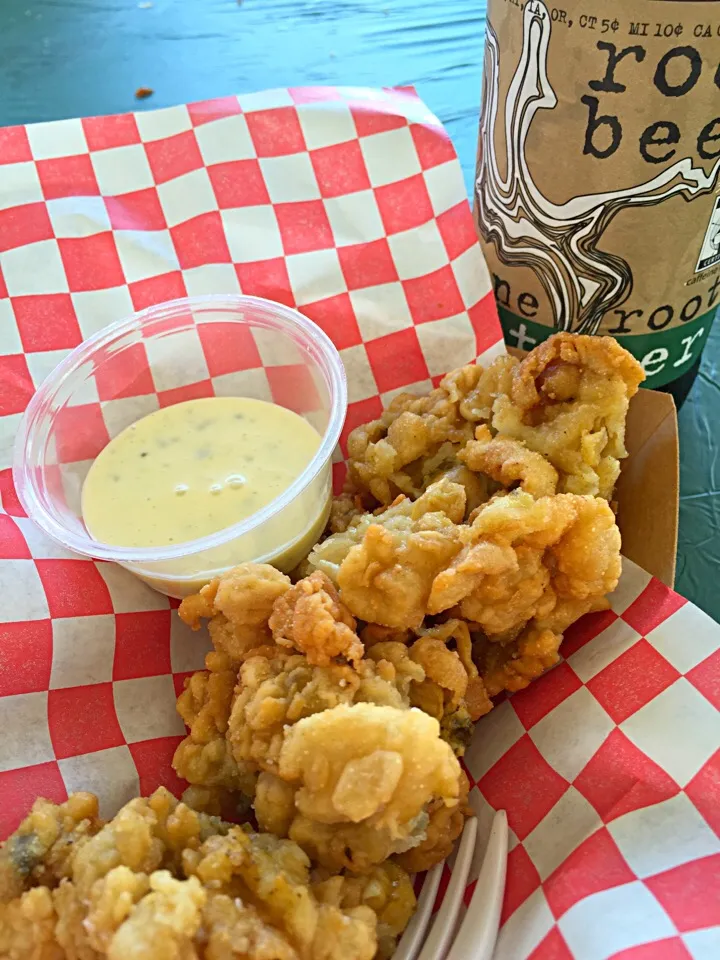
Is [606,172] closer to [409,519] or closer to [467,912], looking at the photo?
[409,519]

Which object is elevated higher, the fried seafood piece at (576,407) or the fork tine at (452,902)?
the fried seafood piece at (576,407)

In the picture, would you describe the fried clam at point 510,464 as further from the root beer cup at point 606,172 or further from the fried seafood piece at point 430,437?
the root beer cup at point 606,172

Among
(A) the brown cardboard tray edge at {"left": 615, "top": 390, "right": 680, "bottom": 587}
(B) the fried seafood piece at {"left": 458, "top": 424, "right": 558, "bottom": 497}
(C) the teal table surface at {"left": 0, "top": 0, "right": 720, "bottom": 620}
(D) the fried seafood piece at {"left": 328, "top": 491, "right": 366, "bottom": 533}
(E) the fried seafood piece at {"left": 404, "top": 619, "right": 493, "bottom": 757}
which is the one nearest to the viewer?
(E) the fried seafood piece at {"left": 404, "top": 619, "right": 493, "bottom": 757}

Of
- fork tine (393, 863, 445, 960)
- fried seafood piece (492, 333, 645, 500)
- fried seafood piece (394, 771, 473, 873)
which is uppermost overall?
fried seafood piece (492, 333, 645, 500)

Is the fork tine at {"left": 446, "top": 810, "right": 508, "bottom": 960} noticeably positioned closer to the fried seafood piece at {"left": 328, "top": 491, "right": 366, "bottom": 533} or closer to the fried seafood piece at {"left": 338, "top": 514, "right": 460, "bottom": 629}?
the fried seafood piece at {"left": 338, "top": 514, "right": 460, "bottom": 629}

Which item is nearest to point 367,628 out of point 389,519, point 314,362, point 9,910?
point 389,519

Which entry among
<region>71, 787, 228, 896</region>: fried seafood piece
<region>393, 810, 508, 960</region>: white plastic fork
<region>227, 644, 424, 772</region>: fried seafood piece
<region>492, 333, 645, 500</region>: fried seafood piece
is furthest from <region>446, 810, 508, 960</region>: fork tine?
<region>492, 333, 645, 500</region>: fried seafood piece

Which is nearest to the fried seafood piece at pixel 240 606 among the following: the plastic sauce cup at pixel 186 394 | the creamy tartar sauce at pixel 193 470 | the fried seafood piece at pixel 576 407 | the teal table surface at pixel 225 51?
the plastic sauce cup at pixel 186 394
